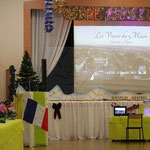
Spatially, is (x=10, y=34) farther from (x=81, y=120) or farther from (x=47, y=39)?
(x=81, y=120)

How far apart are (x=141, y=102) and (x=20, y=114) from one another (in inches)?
171

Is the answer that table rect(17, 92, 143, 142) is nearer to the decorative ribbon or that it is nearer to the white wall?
the decorative ribbon

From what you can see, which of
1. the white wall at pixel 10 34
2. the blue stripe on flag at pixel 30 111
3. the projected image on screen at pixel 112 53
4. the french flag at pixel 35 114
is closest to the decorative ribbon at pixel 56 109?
the projected image on screen at pixel 112 53

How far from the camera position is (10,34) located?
14.4 meters

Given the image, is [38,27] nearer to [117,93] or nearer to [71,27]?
[71,27]

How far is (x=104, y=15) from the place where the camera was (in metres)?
14.9

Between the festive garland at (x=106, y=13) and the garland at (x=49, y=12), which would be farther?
the festive garland at (x=106, y=13)

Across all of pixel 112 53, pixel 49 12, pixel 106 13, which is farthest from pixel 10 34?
pixel 112 53

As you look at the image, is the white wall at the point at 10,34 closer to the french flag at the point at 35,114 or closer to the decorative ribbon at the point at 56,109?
the decorative ribbon at the point at 56,109

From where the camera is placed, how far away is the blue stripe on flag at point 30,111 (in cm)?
1129

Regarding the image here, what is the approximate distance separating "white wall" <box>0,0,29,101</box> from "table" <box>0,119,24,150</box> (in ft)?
20.4

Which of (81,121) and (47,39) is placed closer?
(81,121)

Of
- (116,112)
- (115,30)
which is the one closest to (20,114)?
(116,112)

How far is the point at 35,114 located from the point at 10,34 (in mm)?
4060
